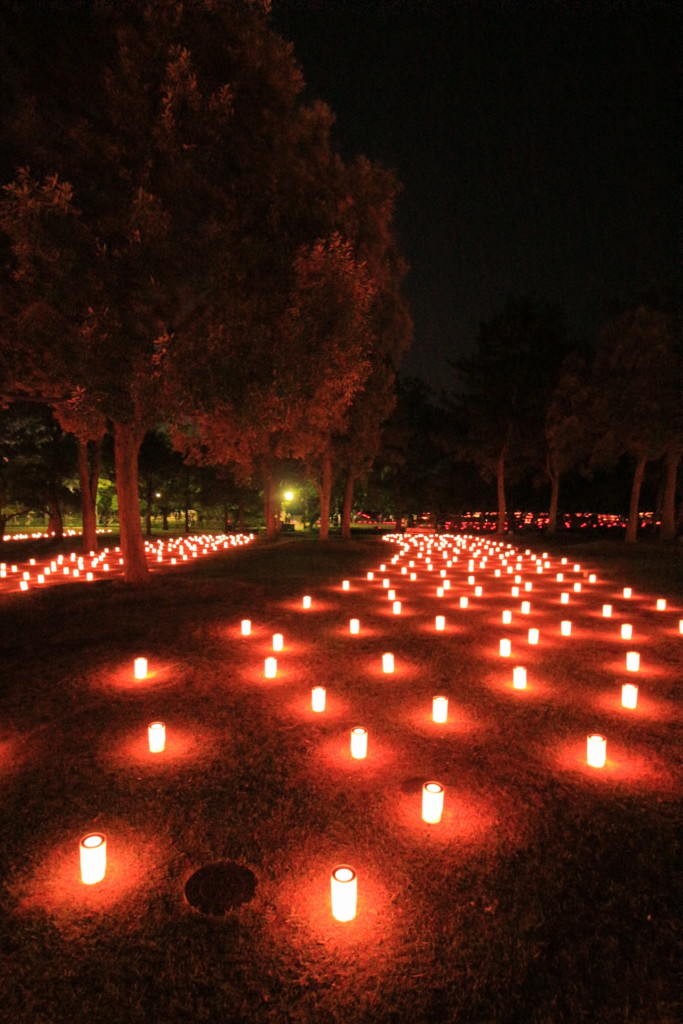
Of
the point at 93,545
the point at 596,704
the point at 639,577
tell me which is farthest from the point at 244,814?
the point at 93,545

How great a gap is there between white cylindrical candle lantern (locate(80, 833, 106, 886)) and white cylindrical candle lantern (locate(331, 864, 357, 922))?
1.55 meters

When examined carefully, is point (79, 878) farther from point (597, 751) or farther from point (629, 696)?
point (629, 696)

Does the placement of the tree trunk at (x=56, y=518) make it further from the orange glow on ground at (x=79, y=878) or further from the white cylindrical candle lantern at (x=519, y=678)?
the orange glow on ground at (x=79, y=878)

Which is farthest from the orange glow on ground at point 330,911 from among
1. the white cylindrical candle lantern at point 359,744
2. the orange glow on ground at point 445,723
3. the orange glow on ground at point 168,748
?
the orange glow on ground at point 445,723

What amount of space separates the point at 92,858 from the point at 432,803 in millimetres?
2419

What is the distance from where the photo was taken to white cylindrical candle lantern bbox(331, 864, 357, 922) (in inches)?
125

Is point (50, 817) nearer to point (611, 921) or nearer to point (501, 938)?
point (501, 938)

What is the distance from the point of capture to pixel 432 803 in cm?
417

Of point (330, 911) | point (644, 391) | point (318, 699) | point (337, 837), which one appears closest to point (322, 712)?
point (318, 699)

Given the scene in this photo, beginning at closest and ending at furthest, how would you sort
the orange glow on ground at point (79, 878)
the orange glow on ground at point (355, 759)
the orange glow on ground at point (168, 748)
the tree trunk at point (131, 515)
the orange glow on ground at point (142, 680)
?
the orange glow on ground at point (79, 878)
the orange glow on ground at point (355, 759)
the orange glow on ground at point (168, 748)
the orange glow on ground at point (142, 680)
the tree trunk at point (131, 515)

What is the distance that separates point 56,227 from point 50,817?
9.06 metres

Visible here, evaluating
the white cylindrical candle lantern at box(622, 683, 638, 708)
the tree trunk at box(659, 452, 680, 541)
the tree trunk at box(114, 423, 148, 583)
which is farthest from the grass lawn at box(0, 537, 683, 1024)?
the tree trunk at box(659, 452, 680, 541)

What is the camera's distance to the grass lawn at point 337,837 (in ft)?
9.29

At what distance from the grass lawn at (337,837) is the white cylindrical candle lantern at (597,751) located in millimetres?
91
